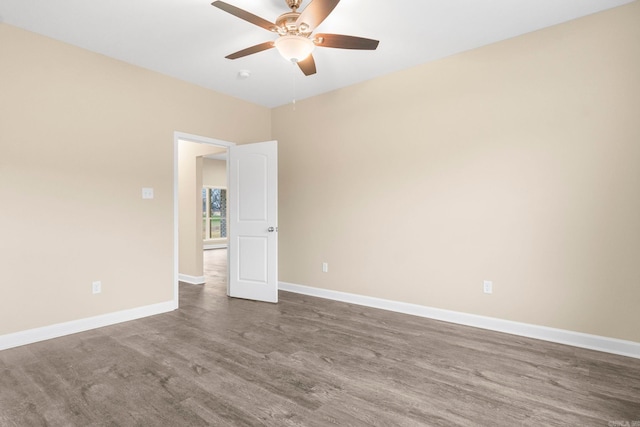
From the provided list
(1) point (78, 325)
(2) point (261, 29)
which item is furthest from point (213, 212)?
(2) point (261, 29)

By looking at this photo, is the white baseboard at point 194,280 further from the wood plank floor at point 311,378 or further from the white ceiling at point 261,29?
the white ceiling at point 261,29

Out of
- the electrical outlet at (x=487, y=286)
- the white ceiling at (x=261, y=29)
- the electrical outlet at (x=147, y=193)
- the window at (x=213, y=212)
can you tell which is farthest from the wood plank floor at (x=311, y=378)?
the window at (x=213, y=212)

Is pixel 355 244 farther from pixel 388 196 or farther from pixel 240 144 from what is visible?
pixel 240 144

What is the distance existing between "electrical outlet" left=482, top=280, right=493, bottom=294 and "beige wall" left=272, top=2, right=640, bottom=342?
44 mm

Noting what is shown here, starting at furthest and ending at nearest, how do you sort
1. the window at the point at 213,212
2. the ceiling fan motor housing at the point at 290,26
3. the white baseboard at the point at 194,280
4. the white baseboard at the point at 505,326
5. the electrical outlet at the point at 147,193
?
the window at the point at 213,212 < the white baseboard at the point at 194,280 < the electrical outlet at the point at 147,193 < the white baseboard at the point at 505,326 < the ceiling fan motor housing at the point at 290,26

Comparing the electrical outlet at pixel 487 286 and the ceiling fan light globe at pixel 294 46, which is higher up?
the ceiling fan light globe at pixel 294 46

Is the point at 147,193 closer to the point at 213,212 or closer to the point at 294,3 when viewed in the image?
the point at 294,3

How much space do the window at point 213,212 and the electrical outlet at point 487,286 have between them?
8.82m

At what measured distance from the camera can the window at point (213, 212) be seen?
10.5 meters

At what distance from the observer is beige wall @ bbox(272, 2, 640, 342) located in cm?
270

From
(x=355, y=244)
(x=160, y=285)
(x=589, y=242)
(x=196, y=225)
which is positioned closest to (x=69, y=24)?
(x=160, y=285)

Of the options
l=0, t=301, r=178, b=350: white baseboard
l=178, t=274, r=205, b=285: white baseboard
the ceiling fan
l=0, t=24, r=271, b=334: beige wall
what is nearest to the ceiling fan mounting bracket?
the ceiling fan

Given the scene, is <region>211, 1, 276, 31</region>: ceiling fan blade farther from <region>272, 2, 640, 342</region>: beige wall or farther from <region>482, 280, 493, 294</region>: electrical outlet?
<region>482, 280, 493, 294</region>: electrical outlet

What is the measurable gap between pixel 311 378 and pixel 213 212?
9239 mm
